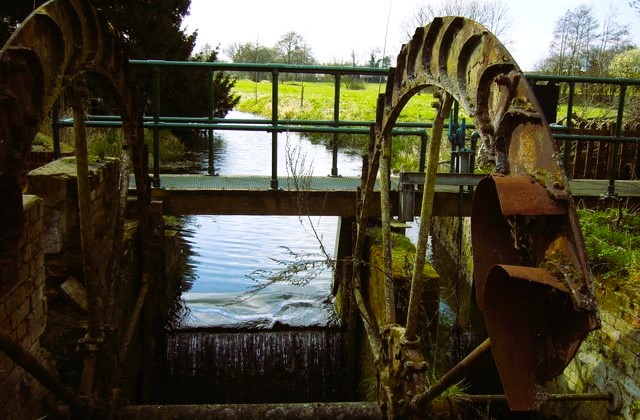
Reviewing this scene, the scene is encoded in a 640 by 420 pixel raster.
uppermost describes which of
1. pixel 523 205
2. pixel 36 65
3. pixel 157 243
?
pixel 36 65

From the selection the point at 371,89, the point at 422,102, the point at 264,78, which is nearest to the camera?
the point at 422,102

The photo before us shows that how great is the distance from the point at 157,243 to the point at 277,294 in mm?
2702

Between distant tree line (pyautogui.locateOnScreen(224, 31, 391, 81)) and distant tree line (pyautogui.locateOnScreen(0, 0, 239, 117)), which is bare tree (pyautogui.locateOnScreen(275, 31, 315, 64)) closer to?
distant tree line (pyautogui.locateOnScreen(224, 31, 391, 81))

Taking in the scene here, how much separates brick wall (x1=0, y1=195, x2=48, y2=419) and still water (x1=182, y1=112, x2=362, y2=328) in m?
1.67

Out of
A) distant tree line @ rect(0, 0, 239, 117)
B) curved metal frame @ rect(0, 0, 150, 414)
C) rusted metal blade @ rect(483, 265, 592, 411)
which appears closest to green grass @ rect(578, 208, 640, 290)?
rusted metal blade @ rect(483, 265, 592, 411)

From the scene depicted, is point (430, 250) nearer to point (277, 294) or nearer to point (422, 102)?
point (277, 294)

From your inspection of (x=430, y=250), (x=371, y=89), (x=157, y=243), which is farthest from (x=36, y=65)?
(x=371, y=89)

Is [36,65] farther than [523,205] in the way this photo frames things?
Yes

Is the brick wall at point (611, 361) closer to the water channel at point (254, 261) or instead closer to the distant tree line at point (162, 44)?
the water channel at point (254, 261)

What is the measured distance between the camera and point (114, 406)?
3664 mm

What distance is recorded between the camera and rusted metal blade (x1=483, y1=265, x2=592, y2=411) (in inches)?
81.1

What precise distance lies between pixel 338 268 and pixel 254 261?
116 inches

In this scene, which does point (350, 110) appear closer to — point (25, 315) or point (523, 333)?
point (25, 315)

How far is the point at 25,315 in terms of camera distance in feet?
11.2
